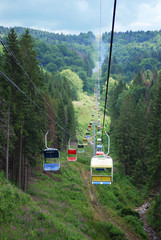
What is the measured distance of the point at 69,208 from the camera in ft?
101

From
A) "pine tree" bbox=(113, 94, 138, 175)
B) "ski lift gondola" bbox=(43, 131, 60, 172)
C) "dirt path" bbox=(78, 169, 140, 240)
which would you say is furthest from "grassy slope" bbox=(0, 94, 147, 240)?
"ski lift gondola" bbox=(43, 131, 60, 172)

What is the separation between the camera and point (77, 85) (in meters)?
131

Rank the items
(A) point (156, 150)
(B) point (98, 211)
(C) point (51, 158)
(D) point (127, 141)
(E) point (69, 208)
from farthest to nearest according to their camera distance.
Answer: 1. (D) point (127, 141)
2. (A) point (156, 150)
3. (B) point (98, 211)
4. (E) point (69, 208)
5. (C) point (51, 158)

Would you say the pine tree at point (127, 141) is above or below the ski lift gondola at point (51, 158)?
below

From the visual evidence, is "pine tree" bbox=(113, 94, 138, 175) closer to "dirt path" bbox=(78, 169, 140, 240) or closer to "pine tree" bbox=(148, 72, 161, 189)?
"dirt path" bbox=(78, 169, 140, 240)

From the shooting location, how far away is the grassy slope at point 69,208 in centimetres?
1973

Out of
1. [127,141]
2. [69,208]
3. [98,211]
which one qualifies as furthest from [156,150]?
[127,141]

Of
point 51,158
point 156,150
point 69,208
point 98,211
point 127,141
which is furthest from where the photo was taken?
point 127,141

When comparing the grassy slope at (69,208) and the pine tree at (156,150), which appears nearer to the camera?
the grassy slope at (69,208)

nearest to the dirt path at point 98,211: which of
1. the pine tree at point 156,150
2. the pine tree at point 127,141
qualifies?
the pine tree at point 156,150

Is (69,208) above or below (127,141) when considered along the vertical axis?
below

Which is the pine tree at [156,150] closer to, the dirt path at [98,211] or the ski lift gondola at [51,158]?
the dirt path at [98,211]

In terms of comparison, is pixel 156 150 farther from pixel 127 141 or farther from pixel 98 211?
pixel 127 141

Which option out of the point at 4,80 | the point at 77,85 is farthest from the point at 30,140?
the point at 77,85
